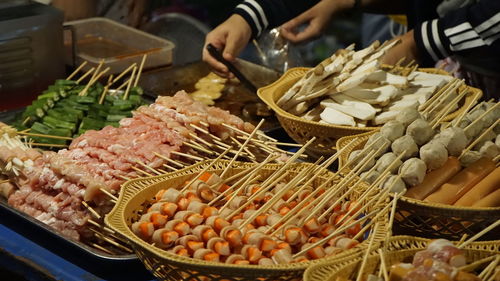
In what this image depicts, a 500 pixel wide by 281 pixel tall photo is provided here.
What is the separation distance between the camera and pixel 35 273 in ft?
8.96

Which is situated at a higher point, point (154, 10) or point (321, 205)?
point (321, 205)

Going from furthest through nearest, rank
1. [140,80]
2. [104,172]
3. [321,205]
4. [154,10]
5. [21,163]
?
[154,10] < [140,80] < [21,163] < [104,172] < [321,205]

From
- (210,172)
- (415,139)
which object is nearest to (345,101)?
(415,139)

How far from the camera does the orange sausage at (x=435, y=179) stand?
2602 mm

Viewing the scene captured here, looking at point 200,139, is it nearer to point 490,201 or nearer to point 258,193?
point 258,193

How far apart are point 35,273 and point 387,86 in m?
1.80

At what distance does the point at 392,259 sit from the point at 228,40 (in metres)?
2.58

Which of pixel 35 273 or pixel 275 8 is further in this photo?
pixel 275 8

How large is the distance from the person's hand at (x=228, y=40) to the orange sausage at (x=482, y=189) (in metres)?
2.09

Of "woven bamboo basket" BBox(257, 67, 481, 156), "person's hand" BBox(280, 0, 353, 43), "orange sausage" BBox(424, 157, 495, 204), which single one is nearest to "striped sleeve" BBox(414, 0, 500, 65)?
"woven bamboo basket" BBox(257, 67, 481, 156)

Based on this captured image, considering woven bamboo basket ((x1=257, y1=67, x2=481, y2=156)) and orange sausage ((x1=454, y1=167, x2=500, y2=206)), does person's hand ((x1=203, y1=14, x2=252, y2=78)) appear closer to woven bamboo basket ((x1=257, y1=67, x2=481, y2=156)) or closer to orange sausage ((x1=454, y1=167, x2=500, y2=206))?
woven bamboo basket ((x1=257, y1=67, x2=481, y2=156))

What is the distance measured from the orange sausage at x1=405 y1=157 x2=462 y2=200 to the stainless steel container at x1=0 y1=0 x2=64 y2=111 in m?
2.73

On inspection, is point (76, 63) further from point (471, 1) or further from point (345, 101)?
point (471, 1)

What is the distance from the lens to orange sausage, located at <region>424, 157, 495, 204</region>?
259 cm
